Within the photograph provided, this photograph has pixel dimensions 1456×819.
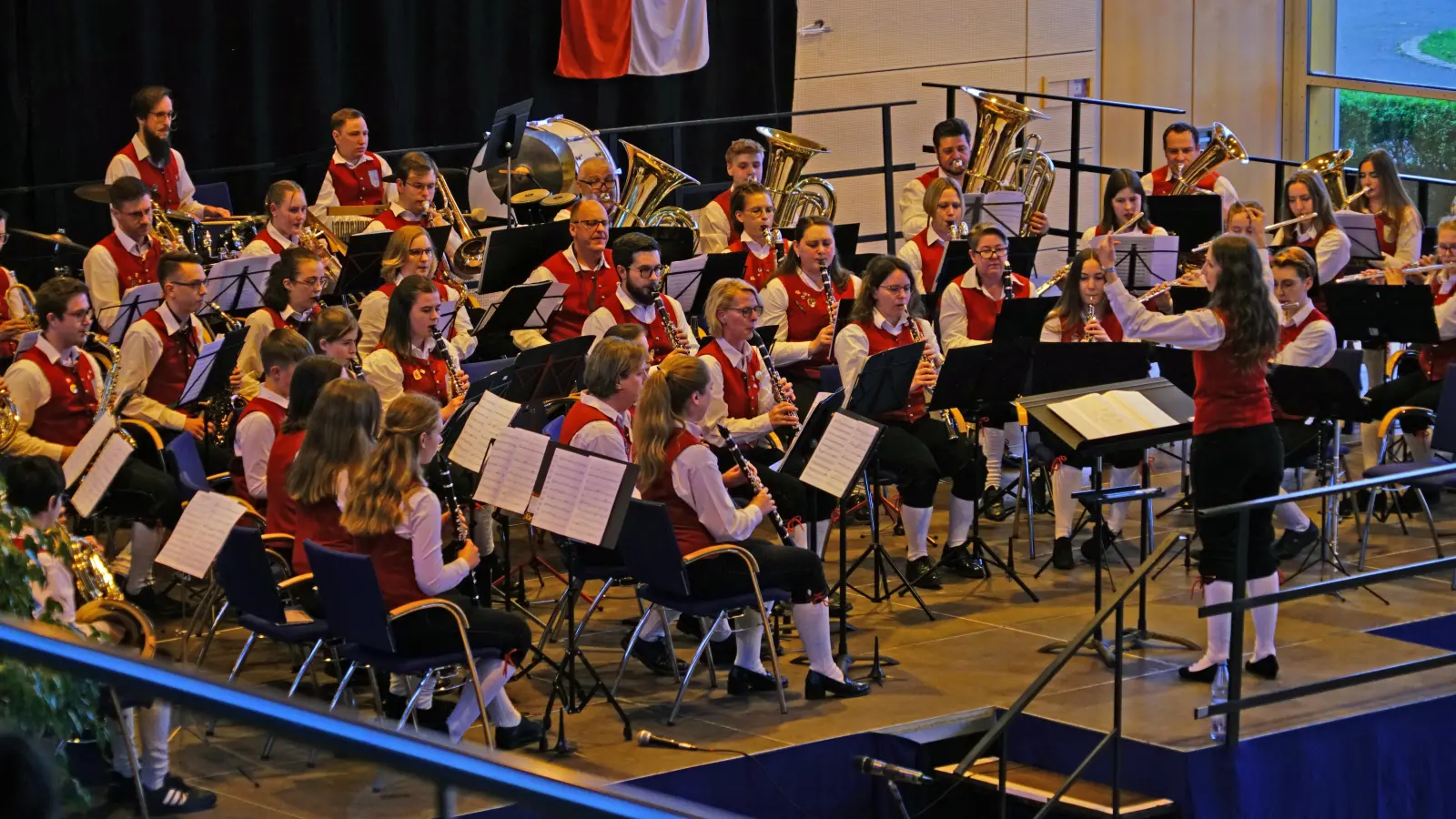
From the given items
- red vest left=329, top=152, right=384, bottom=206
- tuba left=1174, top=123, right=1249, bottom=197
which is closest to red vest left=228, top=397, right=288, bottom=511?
red vest left=329, top=152, right=384, bottom=206

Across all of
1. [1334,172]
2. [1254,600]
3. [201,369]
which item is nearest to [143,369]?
[201,369]

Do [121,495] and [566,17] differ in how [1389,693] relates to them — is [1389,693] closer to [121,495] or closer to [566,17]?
[121,495]

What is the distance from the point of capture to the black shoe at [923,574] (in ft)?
24.4

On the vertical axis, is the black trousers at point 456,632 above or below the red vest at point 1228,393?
below

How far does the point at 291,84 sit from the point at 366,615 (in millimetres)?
7155

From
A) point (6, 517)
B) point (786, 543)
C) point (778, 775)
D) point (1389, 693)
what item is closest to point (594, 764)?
point (778, 775)

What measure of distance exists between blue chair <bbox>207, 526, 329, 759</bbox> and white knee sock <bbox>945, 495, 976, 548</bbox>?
9.96 feet

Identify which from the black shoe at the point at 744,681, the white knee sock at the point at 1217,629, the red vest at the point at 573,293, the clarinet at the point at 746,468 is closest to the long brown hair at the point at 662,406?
the clarinet at the point at 746,468

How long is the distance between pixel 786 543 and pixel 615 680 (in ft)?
2.72

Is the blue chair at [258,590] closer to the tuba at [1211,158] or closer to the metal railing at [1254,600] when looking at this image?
the metal railing at [1254,600]

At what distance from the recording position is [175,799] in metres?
3.34

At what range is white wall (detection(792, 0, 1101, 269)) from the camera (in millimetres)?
13594

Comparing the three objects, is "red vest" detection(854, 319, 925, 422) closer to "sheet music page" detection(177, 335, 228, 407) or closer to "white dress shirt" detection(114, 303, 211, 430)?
"sheet music page" detection(177, 335, 228, 407)

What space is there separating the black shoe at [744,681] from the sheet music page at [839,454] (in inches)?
28.8
